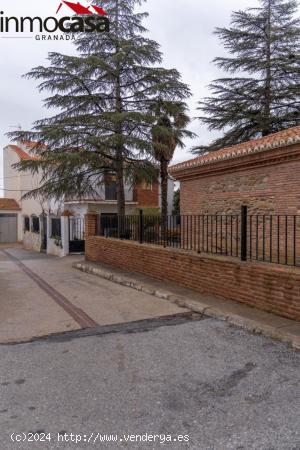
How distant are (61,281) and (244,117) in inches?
586

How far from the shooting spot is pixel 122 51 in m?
14.9

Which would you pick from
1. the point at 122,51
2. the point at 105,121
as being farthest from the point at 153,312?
the point at 122,51

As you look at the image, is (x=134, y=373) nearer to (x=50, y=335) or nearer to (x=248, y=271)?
(x=50, y=335)

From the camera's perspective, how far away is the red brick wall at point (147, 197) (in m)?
27.7

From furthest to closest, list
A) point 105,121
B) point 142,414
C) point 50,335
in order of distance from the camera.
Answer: point 105,121 → point 50,335 → point 142,414

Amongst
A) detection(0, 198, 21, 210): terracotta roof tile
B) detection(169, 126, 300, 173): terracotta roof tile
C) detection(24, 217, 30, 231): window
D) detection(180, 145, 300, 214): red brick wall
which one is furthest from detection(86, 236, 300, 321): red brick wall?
detection(0, 198, 21, 210): terracotta roof tile

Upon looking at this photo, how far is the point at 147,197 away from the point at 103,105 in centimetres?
1301

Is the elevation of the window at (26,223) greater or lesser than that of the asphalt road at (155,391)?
greater

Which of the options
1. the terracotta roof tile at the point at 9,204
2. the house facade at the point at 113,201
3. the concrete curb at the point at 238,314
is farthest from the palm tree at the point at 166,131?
the terracotta roof tile at the point at 9,204

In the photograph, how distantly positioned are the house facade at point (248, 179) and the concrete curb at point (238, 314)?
308 centimetres

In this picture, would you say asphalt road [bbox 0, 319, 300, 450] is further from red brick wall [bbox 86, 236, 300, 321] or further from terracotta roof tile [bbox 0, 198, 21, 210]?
terracotta roof tile [bbox 0, 198, 21, 210]

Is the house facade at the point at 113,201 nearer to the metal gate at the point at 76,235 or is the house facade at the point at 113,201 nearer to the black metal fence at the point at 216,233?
the metal gate at the point at 76,235

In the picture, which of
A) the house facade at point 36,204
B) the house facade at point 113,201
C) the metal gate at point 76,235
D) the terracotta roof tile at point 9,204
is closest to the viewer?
the metal gate at point 76,235

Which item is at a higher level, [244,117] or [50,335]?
[244,117]
